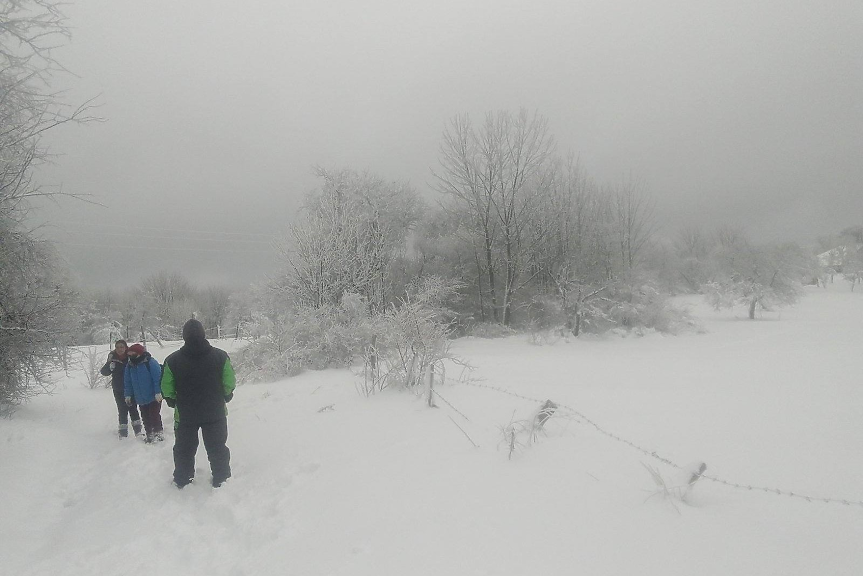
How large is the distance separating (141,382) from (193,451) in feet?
6.64

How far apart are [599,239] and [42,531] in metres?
30.1

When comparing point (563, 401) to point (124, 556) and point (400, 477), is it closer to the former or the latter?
point (400, 477)

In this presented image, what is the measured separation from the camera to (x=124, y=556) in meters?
3.18

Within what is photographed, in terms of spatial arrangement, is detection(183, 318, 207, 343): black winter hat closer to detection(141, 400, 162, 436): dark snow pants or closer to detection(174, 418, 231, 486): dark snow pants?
detection(174, 418, 231, 486): dark snow pants

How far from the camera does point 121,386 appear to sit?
5.86 m

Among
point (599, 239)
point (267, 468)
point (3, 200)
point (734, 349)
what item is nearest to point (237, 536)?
point (267, 468)

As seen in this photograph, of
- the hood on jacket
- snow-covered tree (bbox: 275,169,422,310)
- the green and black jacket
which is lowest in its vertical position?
the green and black jacket

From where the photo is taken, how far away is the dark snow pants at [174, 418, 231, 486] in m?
4.29

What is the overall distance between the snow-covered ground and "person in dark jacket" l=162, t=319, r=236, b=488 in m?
0.24

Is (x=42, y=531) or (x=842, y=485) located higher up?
(x=842, y=485)

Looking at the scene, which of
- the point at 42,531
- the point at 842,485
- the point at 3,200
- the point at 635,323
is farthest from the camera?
the point at 635,323

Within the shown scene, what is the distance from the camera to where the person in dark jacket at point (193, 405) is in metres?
4.32

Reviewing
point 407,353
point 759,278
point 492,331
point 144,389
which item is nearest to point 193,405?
point 144,389

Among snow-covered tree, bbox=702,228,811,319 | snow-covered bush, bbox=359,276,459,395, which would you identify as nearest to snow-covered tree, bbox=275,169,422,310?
snow-covered bush, bbox=359,276,459,395
